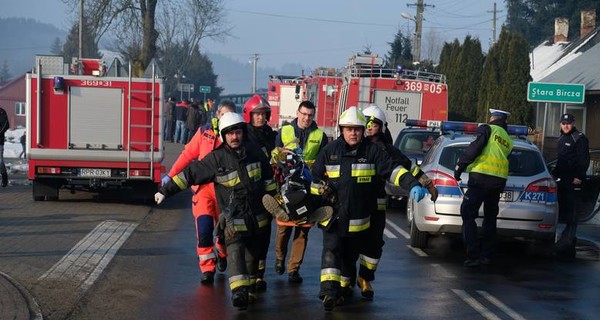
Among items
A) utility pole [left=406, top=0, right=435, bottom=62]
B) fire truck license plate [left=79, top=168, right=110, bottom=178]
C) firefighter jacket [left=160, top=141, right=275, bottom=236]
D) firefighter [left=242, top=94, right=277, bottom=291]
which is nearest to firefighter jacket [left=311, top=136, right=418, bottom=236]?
firefighter jacket [left=160, top=141, right=275, bottom=236]

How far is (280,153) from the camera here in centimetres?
952

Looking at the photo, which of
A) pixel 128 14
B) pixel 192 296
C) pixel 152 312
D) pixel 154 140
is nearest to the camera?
pixel 152 312

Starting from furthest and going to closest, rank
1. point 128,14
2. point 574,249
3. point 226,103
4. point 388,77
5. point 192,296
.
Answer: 1. point 128,14
2. point 388,77
3. point 574,249
4. point 226,103
5. point 192,296

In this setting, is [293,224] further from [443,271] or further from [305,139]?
[443,271]

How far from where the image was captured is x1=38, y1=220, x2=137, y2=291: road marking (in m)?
9.98

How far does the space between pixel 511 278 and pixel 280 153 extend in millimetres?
3162

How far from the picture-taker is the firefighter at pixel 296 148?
9883 millimetres

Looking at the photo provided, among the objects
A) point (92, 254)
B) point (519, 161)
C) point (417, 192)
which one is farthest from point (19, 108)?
point (417, 192)

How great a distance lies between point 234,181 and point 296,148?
138cm

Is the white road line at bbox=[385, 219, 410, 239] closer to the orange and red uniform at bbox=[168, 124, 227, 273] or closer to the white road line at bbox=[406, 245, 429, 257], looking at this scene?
the white road line at bbox=[406, 245, 429, 257]

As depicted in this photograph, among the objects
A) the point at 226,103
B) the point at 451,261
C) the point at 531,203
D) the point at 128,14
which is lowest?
the point at 451,261

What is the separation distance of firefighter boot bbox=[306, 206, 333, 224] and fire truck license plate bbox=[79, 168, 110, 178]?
849 centimetres

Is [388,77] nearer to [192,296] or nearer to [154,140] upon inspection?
[154,140]

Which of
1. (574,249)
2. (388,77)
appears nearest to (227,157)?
Answer: (574,249)
